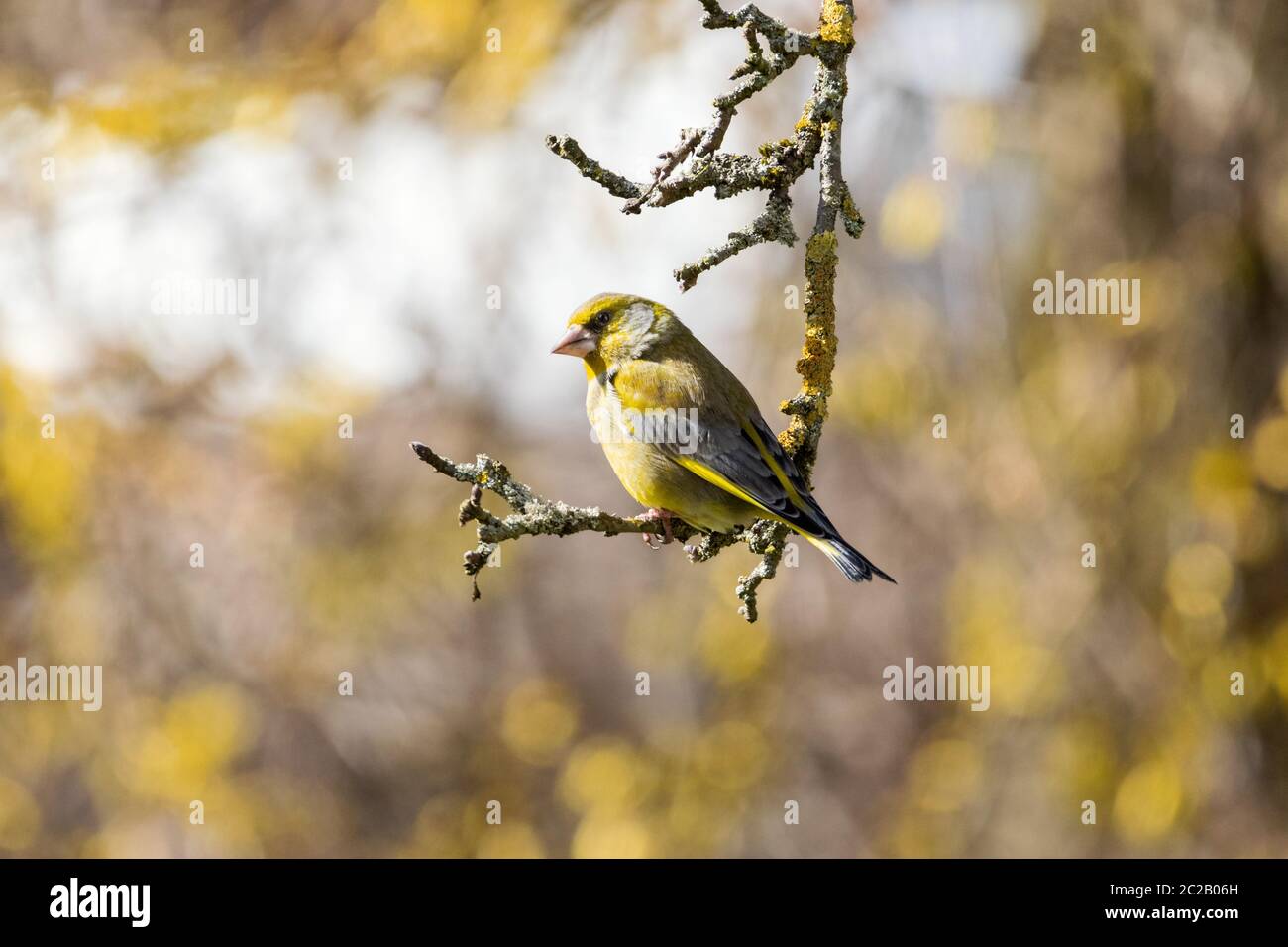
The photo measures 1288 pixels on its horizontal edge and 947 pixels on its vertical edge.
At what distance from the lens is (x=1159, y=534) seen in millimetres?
7340

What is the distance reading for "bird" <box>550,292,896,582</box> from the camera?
3.83 meters

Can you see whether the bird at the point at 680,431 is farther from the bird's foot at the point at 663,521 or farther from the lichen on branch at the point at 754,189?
the lichen on branch at the point at 754,189

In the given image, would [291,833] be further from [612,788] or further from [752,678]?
[752,678]

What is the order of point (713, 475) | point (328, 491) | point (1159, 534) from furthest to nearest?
point (328, 491) < point (1159, 534) < point (713, 475)

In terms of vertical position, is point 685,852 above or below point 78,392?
below

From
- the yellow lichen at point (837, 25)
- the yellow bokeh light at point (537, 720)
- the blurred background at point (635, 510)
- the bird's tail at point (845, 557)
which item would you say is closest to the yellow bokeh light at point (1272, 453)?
the blurred background at point (635, 510)

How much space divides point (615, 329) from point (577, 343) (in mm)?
159

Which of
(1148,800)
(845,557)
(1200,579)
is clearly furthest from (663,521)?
(1148,800)

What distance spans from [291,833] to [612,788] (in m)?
2.77

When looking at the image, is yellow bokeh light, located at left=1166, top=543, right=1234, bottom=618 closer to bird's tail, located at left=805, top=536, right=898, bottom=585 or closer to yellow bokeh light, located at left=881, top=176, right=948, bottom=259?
yellow bokeh light, located at left=881, top=176, right=948, bottom=259

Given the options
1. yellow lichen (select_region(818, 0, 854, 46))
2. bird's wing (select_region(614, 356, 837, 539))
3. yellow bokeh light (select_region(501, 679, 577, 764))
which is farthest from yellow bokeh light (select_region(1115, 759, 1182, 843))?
yellow lichen (select_region(818, 0, 854, 46))

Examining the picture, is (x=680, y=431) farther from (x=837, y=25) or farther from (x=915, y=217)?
(x=915, y=217)

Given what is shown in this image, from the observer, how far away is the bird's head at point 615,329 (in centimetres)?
455

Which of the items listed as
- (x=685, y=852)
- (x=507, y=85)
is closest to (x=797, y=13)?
(x=507, y=85)
